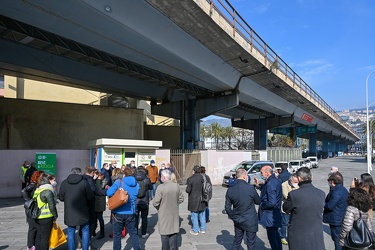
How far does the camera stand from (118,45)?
12242mm

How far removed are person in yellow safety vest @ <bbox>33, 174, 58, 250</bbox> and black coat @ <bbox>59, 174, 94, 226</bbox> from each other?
20 cm

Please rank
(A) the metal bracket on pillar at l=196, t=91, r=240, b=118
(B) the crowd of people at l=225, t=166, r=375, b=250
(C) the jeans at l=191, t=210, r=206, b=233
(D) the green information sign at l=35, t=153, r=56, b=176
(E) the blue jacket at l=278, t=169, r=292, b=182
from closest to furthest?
(B) the crowd of people at l=225, t=166, r=375, b=250, (E) the blue jacket at l=278, t=169, r=292, b=182, (C) the jeans at l=191, t=210, r=206, b=233, (D) the green information sign at l=35, t=153, r=56, b=176, (A) the metal bracket on pillar at l=196, t=91, r=240, b=118

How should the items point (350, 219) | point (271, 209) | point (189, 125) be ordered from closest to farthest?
1. point (350, 219)
2. point (271, 209)
3. point (189, 125)

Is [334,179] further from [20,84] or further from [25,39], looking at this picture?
[20,84]

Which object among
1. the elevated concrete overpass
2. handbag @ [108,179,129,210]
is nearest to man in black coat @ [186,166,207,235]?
handbag @ [108,179,129,210]

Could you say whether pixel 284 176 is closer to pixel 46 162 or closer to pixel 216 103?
pixel 46 162

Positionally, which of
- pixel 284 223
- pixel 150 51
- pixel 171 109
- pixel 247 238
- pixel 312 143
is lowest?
pixel 284 223

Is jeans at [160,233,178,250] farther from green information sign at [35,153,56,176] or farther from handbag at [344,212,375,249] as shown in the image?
green information sign at [35,153,56,176]

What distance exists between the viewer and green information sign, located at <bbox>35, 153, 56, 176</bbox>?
562 inches

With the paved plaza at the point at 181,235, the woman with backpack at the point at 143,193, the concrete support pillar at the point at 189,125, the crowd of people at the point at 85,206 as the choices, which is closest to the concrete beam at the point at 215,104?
the concrete support pillar at the point at 189,125

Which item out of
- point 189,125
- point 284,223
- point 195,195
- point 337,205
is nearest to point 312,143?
point 189,125

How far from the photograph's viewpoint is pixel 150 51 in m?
13.2

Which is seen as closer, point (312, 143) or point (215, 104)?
point (215, 104)

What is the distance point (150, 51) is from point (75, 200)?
8.97 metres
